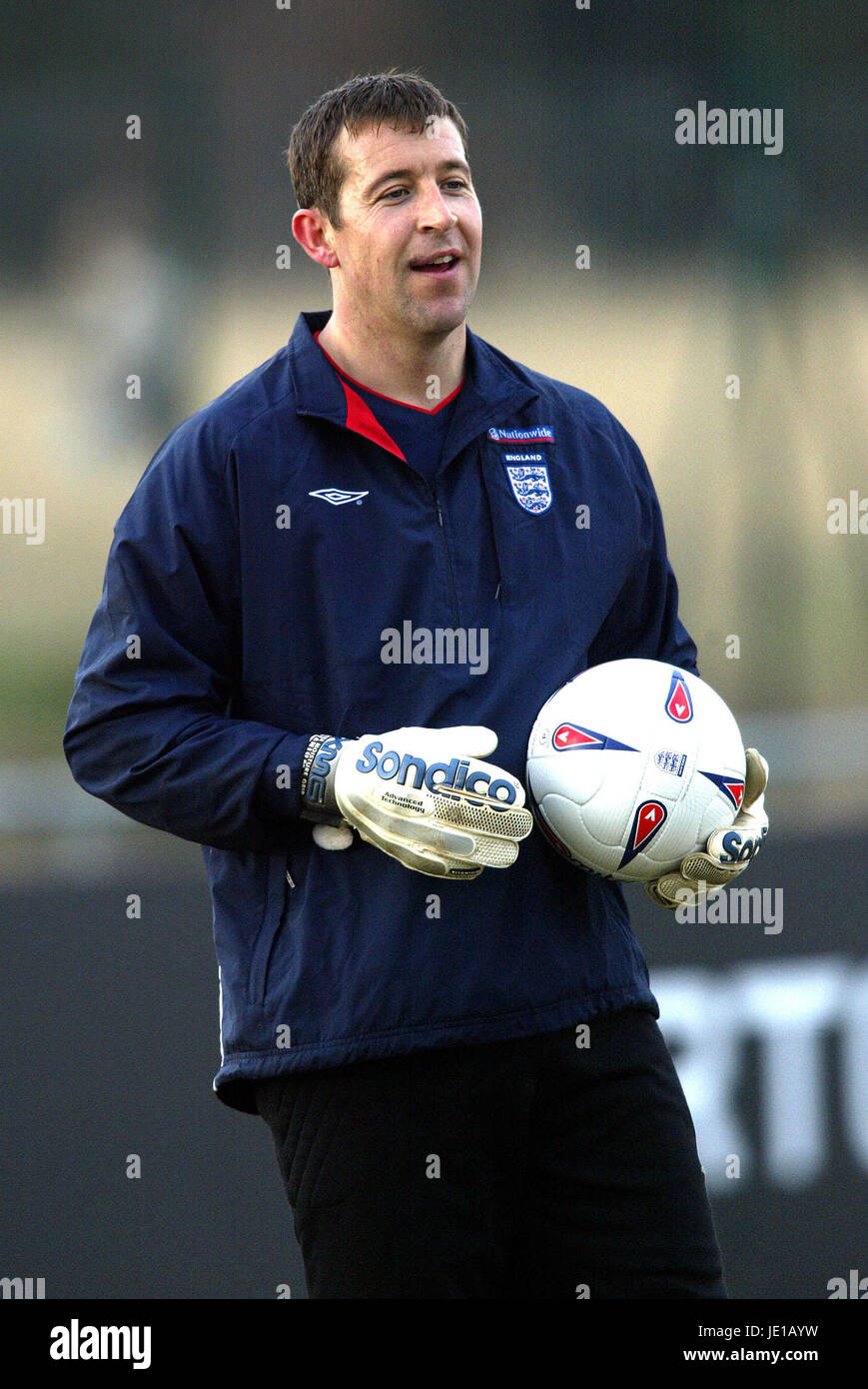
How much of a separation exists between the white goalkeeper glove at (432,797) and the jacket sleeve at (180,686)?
0.08 metres

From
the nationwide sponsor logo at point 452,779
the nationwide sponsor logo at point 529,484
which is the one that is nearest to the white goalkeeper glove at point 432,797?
the nationwide sponsor logo at point 452,779

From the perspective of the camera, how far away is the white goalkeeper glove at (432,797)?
5.37ft

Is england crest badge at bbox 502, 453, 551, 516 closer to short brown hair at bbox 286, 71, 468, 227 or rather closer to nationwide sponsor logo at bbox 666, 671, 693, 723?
nationwide sponsor logo at bbox 666, 671, 693, 723

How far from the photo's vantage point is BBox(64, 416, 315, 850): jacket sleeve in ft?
5.63

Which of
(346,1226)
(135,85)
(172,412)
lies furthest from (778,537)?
(346,1226)

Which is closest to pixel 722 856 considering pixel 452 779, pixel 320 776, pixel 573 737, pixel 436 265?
pixel 573 737

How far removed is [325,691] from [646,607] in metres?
0.50

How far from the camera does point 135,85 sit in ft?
8.72

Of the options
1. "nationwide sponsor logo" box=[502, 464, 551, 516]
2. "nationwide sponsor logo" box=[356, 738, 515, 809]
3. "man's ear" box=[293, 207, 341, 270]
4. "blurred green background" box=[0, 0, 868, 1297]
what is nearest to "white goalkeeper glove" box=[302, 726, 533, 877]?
"nationwide sponsor logo" box=[356, 738, 515, 809]

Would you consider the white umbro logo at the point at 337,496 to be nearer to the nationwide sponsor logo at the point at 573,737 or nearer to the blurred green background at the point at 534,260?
the nationwide sponsor logo at the point at 573,737

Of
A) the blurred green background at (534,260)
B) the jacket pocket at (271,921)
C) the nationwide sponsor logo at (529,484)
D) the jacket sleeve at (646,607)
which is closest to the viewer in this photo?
the jacket pocket at (271,921)

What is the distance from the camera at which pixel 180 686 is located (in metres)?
1.76

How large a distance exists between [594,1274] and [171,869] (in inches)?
48.7

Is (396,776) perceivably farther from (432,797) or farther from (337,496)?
(337,496)
